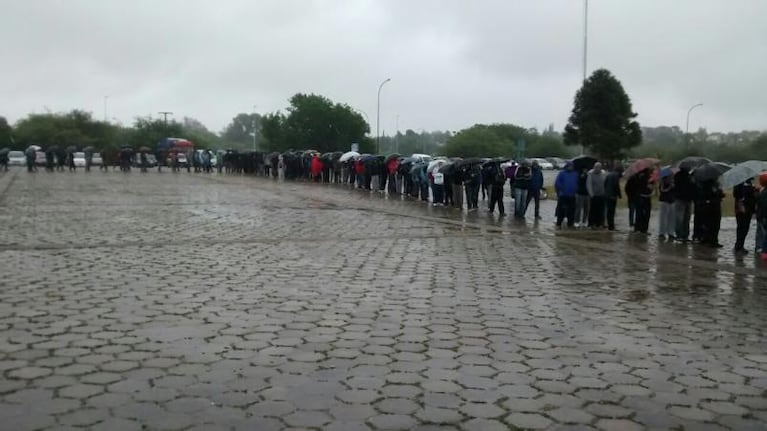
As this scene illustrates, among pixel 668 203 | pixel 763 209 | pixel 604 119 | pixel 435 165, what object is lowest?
pixel 668 203

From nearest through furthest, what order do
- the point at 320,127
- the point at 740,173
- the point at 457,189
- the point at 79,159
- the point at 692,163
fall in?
the point at 740,173, the point at 692,163, the point at 457,189, the point at 79,159, the point at 320,127

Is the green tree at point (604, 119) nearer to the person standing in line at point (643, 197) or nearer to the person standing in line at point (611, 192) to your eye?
the person standing in line at point (611, 192)

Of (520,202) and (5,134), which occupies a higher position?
(5,134)

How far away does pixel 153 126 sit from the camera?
10100cm

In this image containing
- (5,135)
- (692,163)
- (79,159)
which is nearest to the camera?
(692,163)

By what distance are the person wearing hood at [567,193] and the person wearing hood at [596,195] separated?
0.39 m

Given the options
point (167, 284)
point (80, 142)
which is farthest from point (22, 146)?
point (167, 284)

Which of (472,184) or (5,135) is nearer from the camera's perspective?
(472,184)

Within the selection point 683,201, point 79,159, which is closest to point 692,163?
point 683,201

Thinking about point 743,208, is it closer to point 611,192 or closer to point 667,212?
point 667,212

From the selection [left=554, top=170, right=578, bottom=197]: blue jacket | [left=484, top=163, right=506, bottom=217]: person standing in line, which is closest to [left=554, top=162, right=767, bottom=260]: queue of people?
[left=554, top=170, right=578, bottom=197]: blue jacket

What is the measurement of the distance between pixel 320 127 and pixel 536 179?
63.0 m

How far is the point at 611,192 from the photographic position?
56.0 feet

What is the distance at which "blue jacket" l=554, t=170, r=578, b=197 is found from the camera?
57.7ft
